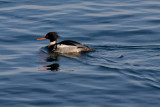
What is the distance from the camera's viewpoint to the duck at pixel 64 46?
18344 millimetres

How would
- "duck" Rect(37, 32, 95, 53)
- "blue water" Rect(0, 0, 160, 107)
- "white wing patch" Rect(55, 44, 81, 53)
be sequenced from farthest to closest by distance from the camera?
"white wing patch" Rect(55, 44, 81, 53), "duck" Rect(37, 32, 95, 53), "blue water" Rect(0, 0, 160, 107)

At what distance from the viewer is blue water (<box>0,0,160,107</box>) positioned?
13.3 m

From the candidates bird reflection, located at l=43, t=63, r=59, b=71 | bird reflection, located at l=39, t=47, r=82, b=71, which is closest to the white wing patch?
bird reflection, located at l=39, t=47, r=82, b=71

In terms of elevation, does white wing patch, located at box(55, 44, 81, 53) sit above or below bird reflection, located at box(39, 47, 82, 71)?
above

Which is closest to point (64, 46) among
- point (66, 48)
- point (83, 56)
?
point (66, 48)

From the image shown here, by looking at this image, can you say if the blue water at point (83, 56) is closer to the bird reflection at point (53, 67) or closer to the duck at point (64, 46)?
the bird reflection at point (53, 67)

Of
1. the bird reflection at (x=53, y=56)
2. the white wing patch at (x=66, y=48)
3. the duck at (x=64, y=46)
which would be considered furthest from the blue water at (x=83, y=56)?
the white wing patch at (x=66, y=48)

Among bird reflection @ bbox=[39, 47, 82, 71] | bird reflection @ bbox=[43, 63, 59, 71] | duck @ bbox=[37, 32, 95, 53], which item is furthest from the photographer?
duck @ bbox=[37, 32, 95, 53]

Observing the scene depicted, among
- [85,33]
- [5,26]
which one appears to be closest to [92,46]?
[85,33]

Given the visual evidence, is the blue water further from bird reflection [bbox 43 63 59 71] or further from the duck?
the duck

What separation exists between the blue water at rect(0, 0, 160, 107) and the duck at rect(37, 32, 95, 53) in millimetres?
351

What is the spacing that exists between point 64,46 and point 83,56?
1.15 m

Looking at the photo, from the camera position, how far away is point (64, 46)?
736 inches

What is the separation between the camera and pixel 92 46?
19.1m
